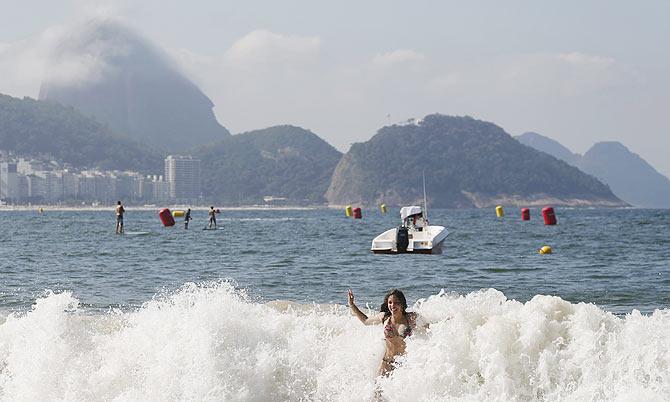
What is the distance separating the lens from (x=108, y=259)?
105 ft

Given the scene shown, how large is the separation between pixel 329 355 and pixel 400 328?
3.58 ft

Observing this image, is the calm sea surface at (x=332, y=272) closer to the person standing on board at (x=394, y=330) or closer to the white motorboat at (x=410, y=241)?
the white motorboat at (x=410, y=241)

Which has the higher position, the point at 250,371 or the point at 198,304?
the point at 198,304

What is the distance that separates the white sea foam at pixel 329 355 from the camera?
31.0 feet

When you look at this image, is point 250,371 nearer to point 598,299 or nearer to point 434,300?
point 434,300

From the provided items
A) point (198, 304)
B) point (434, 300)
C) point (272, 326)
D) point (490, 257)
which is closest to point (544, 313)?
point (434, 300)

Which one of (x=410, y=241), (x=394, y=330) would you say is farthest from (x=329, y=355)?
(x=410, y=241)

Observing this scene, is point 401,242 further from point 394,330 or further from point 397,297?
point 397,297

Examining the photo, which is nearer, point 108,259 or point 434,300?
point 434,300

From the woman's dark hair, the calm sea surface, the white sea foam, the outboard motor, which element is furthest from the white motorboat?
the woman's dark hair

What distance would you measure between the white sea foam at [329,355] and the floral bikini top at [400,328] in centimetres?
13

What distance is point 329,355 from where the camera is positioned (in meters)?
10.4

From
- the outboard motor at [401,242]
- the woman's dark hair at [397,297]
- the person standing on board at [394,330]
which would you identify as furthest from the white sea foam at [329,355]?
the outboard motor at [401,242]

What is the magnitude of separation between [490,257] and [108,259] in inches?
527
